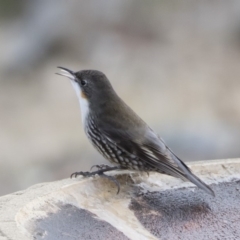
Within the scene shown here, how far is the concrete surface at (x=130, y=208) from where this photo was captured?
3432mm

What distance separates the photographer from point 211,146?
9.21 metres

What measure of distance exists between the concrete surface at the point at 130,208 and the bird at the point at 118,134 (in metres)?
0.11

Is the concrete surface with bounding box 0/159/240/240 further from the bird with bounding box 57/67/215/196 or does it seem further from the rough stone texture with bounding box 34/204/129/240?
the bird with bounding box 57/67/215/196

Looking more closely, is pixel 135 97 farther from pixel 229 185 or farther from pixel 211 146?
pixel 229 185

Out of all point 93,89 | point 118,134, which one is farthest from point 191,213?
point 93,89

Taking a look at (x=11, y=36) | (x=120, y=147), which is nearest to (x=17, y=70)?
(x=11, y=36)

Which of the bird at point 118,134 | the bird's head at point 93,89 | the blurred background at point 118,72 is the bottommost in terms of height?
the blurred background at point 118,72

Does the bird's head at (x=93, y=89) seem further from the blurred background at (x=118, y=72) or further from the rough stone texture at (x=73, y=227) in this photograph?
the blurred background at (x=118, y=72)

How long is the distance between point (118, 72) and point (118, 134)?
6991 millimetres

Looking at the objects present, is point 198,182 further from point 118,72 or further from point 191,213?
point 118,72

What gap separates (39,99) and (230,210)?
7.33 meters

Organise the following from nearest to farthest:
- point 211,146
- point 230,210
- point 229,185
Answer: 1. point 230,210
2. point 229,185
3. point 211,146

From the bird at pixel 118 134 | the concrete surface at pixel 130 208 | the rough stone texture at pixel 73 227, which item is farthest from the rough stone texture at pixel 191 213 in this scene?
the rough stone texture at pixel 73 227

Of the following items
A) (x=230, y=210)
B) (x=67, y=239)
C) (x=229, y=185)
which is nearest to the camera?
(x=67, y=239)
